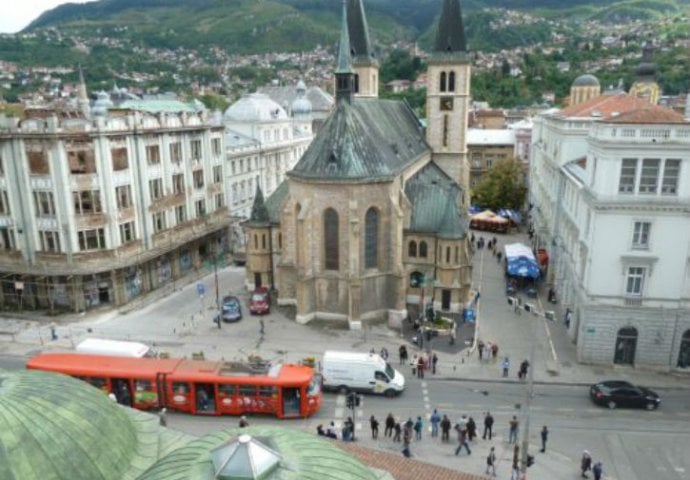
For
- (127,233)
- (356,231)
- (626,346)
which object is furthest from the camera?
(127,233)

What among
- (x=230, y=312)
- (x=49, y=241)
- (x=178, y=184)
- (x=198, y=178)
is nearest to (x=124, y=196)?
(x=49, y=241)

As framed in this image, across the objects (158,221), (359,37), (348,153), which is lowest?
(158,221)

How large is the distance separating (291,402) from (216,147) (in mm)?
37055

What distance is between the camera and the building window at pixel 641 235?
34.9 metres

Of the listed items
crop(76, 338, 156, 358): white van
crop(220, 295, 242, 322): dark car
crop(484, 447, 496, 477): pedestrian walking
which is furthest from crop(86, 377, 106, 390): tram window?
crop(484, 447, 496, 477): pedestrian walking

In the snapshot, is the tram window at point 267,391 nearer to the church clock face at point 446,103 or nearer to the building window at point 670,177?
the building window at point 670,177

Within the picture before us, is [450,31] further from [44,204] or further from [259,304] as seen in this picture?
[44,204]

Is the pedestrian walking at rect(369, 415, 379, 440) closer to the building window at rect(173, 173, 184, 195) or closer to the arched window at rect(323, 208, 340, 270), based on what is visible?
the arched window at rect(323, 208, 340, 270)

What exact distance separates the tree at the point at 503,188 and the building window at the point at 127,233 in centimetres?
5013

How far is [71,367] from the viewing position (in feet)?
106

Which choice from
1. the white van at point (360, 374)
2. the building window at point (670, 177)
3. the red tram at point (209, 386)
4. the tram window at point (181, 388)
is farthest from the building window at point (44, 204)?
the building window at point (670, 177)

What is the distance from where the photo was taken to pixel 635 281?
117 ft

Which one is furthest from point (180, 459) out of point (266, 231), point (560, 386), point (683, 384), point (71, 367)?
point (266, 231)

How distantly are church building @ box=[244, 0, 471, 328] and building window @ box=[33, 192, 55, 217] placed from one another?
16.0 metres
